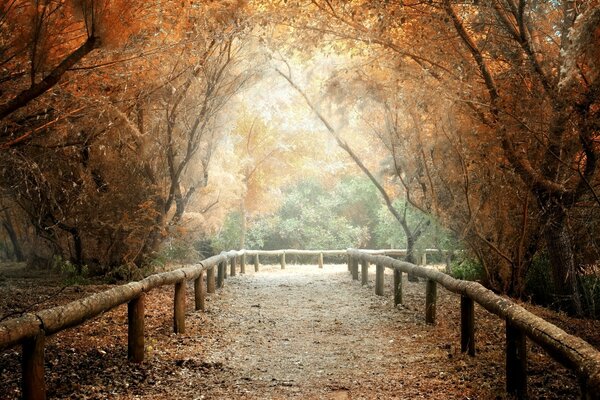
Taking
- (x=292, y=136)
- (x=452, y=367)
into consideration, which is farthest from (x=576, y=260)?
(x=292, y=136)

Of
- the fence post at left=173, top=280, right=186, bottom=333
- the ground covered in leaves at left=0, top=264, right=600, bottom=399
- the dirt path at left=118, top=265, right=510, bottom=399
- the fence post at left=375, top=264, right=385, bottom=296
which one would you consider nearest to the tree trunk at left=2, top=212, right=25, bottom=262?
the ground covered in leaves at left=0, top=264, right=600, bottom=399

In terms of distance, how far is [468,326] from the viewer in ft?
17.9

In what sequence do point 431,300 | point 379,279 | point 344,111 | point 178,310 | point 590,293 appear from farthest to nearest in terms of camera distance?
point 344,111 → point 379,279 → point 590,293 → point 431,300 → point 178,310

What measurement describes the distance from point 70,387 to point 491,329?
182 inches

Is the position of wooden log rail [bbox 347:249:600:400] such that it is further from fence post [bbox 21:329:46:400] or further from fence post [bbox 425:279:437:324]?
fence post [bbox 21:329:46:400]

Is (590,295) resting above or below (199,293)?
below

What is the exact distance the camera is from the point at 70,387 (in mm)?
4348

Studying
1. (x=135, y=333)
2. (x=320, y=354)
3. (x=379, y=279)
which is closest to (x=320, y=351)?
(x=320, y=354)

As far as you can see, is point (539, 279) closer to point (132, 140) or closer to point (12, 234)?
point (132, 140)

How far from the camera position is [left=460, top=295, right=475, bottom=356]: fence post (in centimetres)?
543

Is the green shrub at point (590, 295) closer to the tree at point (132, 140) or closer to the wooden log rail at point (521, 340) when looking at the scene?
the wooden log rail at point (521, 340)

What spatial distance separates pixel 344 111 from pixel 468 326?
7802mm

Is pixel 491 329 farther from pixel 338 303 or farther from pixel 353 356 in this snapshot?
pixel 338 303

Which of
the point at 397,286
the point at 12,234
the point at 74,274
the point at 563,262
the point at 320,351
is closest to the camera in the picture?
the point at 320,351
